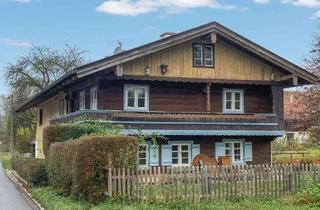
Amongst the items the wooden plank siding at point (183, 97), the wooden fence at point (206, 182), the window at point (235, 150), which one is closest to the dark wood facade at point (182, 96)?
the wooden plank siding at point (183, 97)

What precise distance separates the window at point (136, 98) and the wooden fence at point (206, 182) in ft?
39.7

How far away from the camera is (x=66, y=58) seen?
242ft

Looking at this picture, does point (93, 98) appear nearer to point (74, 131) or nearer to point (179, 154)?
point (179, 154)

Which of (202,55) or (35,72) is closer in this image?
(202,55)

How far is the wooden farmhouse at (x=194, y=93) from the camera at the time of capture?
2825cm

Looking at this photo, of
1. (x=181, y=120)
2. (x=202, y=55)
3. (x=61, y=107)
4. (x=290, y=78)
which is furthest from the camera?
(x=61, y=107)

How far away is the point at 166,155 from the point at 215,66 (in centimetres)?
578

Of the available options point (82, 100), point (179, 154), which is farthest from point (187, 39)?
point (82, 100)

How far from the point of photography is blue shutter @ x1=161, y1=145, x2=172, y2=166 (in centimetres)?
2951

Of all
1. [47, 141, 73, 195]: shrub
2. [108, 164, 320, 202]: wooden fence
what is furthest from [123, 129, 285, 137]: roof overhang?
[108, 164, 320, 202]: wooden fence

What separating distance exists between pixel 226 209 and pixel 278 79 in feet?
57.5

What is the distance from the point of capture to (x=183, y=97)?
103ft

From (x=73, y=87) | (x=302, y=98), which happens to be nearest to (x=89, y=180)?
(x=73, y=87)

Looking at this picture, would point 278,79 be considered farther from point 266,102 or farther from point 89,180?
point 89,180
